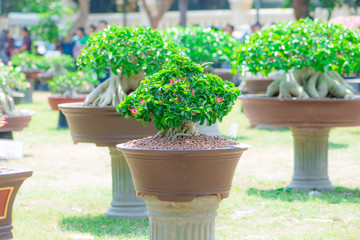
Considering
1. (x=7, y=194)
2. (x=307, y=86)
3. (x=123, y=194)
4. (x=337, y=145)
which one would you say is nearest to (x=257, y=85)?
(x=337, y=145)

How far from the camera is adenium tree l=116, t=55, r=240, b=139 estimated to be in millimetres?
3896

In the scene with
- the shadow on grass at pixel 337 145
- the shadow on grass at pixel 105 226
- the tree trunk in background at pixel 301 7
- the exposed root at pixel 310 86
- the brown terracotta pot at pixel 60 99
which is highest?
the tree trunk in background at pixel 301 7

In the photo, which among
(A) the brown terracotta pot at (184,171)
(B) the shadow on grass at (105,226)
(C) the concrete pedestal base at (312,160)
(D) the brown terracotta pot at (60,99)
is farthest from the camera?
(D) the brown terracotta pot at (60,99)

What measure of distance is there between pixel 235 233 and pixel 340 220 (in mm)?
975

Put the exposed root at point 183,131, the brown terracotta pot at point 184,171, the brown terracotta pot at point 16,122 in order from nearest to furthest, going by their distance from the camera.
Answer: the brown terracotta pot at point 184,171, the exposed root at point 183,131, the brown terracotta pot at point 16,122

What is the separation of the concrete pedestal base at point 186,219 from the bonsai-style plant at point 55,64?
568 inches

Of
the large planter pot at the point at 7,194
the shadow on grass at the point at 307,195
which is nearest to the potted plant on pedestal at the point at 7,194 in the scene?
the large planter pot at the point at 7,194

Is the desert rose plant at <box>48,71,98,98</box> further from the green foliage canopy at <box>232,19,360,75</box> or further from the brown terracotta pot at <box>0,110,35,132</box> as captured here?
the green foliage canopy at <box>232,19,360,75</box>

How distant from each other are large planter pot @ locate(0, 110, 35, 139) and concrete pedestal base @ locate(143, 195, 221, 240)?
458 cm

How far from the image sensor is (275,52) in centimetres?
679

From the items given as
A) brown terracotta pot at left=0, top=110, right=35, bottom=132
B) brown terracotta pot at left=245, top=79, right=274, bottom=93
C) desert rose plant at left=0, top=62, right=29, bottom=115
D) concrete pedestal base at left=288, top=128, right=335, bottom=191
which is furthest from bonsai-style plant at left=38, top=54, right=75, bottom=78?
concrete pedestal base at left=288, top=128, right=335, bottom=191

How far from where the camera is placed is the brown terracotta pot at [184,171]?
3.80 meters

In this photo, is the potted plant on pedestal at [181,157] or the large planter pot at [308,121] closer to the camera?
the potted plant on pedestal at [181,157]

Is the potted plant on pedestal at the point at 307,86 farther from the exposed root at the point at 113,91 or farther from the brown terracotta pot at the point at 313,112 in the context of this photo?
the exposed root at the point at 113,91
